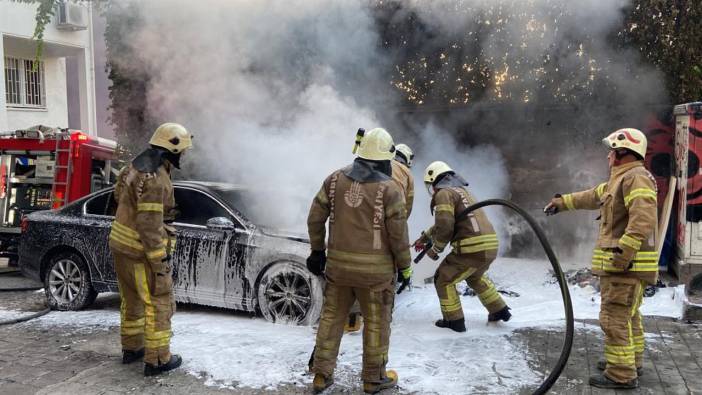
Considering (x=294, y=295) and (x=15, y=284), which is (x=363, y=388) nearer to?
(x=294, y=295)

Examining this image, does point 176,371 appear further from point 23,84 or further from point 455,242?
point 23,84

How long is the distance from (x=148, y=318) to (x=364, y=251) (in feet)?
5.94

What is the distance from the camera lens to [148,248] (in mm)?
4500

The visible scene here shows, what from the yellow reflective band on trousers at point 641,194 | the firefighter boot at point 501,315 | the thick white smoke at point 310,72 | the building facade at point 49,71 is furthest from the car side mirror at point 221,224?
the building facade at point 49,71

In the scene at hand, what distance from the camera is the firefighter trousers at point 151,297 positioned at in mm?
4578

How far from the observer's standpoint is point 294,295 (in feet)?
18.8

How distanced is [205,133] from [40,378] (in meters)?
4.65

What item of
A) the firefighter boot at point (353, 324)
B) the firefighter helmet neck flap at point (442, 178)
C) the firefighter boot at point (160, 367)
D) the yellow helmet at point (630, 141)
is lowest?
the firefighter boot at point (160, 367)

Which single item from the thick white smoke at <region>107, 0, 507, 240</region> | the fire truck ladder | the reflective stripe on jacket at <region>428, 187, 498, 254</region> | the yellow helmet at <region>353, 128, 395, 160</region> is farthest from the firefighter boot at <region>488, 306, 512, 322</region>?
the fire truck ladder

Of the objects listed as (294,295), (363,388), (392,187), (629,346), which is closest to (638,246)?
(629,346)

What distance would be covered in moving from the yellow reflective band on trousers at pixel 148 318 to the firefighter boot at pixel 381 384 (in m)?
1.61

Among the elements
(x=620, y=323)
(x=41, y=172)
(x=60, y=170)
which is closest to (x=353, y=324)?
(x=620, y=323)

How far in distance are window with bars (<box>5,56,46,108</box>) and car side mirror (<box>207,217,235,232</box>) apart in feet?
43.8

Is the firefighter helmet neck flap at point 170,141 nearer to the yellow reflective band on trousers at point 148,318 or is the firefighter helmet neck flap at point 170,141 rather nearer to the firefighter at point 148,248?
the firefighter at point 148,248
